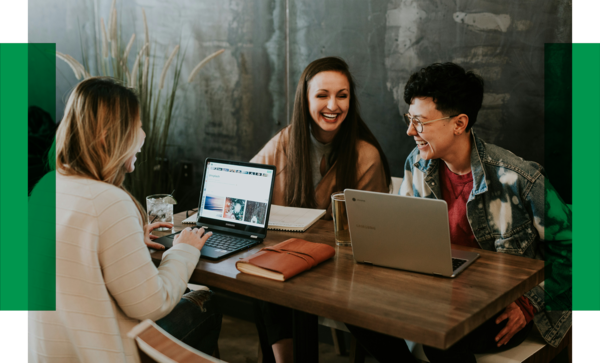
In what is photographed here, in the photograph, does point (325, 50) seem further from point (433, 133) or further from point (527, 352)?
point (527, 352)

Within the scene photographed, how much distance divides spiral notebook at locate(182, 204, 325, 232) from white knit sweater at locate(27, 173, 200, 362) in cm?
63

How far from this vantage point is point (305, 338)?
1.58m

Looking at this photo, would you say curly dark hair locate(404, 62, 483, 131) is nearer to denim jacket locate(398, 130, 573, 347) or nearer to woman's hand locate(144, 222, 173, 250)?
denim jacket locate(398, 130, 573, 347)

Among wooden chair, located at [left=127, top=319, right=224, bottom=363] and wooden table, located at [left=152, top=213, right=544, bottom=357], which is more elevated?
wooden table, located at [left=152, top=213, right=544, bottom=357]

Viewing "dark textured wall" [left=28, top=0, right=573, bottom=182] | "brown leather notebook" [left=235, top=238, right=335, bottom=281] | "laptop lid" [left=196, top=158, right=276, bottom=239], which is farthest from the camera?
"dark textured wall" [left=28, top=0, right=573, bottom=182]

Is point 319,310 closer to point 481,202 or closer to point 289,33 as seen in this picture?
point 481,202

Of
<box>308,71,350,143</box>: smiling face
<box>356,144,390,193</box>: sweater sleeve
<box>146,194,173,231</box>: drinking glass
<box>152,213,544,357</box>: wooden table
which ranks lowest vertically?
<box>152,213,544,357</box>: wooden table

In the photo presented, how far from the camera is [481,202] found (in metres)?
1.77

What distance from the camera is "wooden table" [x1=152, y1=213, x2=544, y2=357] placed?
112 cm

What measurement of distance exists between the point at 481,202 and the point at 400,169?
36.0 inches

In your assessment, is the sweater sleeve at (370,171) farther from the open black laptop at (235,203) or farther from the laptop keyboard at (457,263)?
the laptop keyboard at (457,263)

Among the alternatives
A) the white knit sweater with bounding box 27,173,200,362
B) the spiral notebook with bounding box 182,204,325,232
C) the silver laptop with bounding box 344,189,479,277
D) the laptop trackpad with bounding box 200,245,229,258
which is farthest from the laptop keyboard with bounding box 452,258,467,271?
the white knit sweater with bounding box 27,173,200,362

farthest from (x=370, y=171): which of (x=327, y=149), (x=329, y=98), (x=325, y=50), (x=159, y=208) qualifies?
(x=159, y=208)

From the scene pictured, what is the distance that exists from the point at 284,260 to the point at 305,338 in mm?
316
